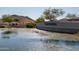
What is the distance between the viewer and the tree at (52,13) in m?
3.13

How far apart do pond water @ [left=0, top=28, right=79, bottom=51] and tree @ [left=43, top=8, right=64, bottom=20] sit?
137 mm

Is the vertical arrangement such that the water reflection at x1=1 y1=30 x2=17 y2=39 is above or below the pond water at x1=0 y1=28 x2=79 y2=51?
above

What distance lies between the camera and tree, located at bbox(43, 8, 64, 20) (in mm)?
3135

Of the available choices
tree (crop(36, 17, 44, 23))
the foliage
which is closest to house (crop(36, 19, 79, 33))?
tree (crop(36, 17, 44, 23))

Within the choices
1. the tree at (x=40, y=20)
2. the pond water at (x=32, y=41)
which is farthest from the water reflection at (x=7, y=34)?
the tree at (x=40, y=20)

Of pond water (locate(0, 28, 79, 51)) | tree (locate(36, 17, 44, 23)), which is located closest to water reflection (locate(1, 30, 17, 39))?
pond water (locate(0, 28, 79, 51))

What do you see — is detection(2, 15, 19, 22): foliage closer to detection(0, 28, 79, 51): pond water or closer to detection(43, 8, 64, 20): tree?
detection(0, 28, 79, 51): pond water

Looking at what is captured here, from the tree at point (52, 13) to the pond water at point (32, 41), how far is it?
0.14m

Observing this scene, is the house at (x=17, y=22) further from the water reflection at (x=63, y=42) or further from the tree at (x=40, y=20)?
the water reflection at (x=63, y=42)

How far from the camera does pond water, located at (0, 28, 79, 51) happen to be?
3125mm

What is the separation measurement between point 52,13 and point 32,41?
0.87 ft

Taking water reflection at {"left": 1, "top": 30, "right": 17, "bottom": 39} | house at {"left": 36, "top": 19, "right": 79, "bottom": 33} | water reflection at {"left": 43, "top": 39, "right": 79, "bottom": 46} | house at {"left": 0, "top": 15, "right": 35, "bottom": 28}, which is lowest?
water reflection at {"left": 43, "top": 39, "right": 79, "bottom": 46}
